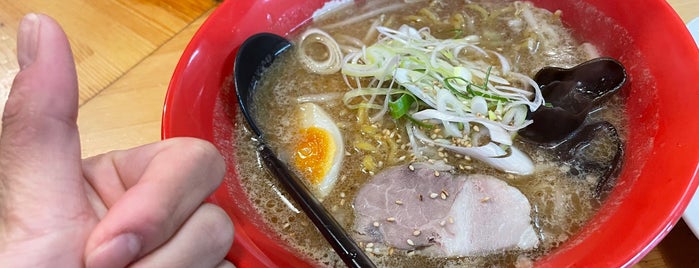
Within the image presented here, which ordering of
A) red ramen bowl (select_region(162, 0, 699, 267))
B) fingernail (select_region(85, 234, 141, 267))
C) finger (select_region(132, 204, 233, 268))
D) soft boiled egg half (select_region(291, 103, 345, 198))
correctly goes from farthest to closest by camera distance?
1. soft boiled egg half (select_region(291, 103, 345, 198))
2. red ramen bowl (select_region(162, 0, 699, 267))
3. finger (select_region(132, 204, 233, 268))
4. fingernail (select_region(85, 234, 141, 267))

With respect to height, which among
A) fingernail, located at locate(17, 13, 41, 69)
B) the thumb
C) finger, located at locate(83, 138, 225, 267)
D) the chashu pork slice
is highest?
fingernail, located at locate(17, 13, 41, 69)

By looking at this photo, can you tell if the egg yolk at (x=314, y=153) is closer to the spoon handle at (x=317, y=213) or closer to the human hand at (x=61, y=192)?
the spoon handle at (x=317, y=213)

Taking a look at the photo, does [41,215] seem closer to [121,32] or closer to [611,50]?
[121,32]

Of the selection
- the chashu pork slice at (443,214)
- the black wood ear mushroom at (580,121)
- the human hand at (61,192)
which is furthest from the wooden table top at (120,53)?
the human hand at (61,192)

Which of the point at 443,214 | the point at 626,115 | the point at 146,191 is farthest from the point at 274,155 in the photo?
the point at 626,115

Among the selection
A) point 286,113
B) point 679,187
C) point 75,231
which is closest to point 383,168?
point 286,113

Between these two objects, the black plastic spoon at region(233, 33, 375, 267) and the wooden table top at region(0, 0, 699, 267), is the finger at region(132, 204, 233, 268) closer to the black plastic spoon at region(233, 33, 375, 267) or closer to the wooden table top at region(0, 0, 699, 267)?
the black plastic spoon at region(233, 33, 375, 267)

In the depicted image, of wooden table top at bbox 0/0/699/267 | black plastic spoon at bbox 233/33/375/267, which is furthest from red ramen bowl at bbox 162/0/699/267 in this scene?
wooden table top at bbox 0/0/699/267

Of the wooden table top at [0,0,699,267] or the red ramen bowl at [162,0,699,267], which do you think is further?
the wooden table top at [0,0,699,267]

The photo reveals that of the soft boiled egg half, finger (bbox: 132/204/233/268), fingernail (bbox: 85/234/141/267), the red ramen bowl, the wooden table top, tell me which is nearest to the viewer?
fingernail (bbox: 85/234/141/267)
